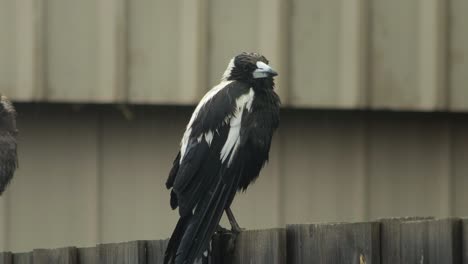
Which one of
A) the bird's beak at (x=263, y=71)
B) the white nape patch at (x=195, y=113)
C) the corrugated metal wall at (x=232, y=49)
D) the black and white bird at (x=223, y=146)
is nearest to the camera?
the black and white bird at (x=223, y=146)

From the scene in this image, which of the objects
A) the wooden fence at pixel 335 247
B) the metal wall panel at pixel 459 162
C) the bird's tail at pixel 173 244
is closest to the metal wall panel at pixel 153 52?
the bird's tail at pixel 173 244

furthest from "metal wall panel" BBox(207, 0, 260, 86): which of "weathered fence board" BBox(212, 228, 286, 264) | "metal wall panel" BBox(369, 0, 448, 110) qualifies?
"weathered fence board" BBox(212, 228, 286, 264)

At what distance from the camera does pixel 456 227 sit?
9.36ft

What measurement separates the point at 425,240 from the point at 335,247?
247 mm

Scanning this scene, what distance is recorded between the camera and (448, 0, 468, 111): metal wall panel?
4527 millimetres

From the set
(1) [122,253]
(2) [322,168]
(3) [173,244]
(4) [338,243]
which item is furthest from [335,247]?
(2) [322,168]

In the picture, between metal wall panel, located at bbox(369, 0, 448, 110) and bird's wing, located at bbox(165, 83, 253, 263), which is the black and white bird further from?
metal wall panel, located at bbox(369, 0, 448, 110)

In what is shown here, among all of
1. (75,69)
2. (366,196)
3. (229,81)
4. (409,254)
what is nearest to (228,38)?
(229,81)

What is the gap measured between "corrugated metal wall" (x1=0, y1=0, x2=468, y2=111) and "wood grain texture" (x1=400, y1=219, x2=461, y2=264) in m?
1.58

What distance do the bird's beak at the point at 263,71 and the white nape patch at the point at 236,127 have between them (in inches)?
2.6

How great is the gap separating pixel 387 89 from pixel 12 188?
5.35 ft

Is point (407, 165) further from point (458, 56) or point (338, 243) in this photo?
point (338, 243)

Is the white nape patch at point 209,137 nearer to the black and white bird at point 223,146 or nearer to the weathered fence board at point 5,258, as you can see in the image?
the black and white bird at point 223,146

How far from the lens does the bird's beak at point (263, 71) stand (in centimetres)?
400
